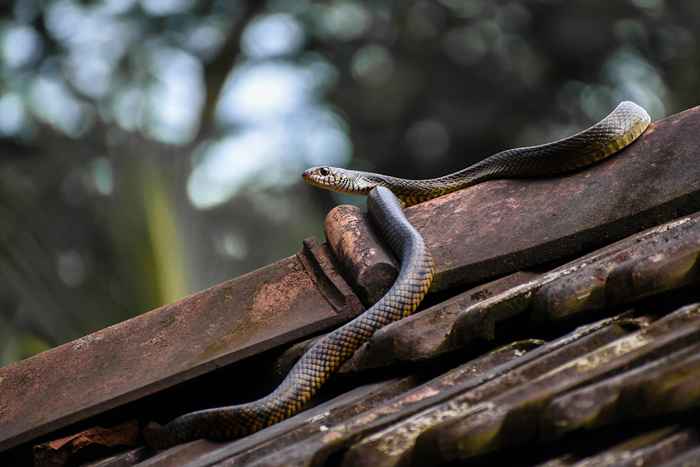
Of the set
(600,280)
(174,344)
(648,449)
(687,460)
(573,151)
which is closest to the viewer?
(687,460)

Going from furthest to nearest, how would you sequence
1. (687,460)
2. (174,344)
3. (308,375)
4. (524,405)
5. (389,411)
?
(174,344), (308,375), (389,411), (524,405), (687,460)

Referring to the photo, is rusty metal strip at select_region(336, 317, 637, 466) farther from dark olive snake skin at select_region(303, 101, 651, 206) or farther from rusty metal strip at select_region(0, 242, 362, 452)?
dark olive snake skin at select_region(303, 101, 651, 206)

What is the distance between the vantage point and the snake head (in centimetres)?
694

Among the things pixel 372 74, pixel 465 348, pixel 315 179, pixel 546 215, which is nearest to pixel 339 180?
pixel 315 179

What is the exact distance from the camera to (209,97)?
21.4 metres

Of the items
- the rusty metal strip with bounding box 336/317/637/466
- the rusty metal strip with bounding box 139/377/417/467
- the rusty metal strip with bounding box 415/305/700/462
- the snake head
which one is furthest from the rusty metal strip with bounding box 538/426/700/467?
the snake head

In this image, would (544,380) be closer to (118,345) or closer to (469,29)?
(118,345)

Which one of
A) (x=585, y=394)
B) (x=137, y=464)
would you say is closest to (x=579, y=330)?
(x=585, y=394)

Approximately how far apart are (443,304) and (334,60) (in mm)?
23205

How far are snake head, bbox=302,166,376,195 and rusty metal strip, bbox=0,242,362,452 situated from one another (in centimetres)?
254

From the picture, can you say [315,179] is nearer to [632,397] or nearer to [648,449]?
[632,397]

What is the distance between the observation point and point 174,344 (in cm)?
418

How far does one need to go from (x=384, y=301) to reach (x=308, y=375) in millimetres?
332

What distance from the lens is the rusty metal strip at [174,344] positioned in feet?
13.2
